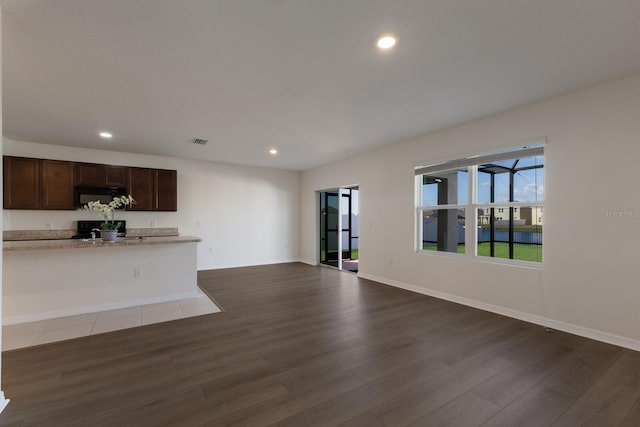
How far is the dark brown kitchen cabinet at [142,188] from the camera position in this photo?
555 centimetres

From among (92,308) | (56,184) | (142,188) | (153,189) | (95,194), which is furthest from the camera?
(153,189)

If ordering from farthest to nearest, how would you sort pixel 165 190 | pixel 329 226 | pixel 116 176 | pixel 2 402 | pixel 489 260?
pixel 329 226
pixel 165 190
pixel 116 176
pixel 489 260
pixel 2 402

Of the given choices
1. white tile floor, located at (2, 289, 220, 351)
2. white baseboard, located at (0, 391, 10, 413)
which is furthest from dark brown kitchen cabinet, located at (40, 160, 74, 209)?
white baseboard, located at (0, 391, 10, 413)

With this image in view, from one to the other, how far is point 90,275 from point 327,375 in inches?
138

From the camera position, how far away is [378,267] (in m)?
5.45

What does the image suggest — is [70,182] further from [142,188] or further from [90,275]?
[90,275]

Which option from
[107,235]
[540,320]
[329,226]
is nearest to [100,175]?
→ [107,235]

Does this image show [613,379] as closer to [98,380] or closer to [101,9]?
[98,380]

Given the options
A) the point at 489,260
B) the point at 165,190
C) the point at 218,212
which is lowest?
the point at 489,260

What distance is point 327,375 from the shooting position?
2.24 metres

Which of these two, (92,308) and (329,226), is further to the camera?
(329,226)

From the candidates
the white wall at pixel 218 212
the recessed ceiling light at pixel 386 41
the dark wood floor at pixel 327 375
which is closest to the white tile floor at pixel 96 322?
the dark wood floor at pixel 327 375

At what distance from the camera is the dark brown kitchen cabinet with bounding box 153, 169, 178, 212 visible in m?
5.79

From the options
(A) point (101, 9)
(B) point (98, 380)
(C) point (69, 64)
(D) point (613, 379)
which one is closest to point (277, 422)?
(B) point (98, 380)
